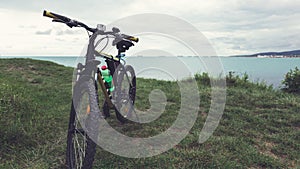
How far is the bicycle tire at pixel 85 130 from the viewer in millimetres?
2703

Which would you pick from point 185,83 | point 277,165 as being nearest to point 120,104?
point 277,165

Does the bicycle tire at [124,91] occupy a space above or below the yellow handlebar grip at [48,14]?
below

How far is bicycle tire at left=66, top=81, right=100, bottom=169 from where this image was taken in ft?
8.87

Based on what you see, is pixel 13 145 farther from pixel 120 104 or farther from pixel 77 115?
pixel 120 104

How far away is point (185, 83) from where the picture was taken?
362 inches

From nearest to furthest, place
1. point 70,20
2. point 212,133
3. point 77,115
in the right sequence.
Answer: point 70,20 < point 77,115 < point 212,133

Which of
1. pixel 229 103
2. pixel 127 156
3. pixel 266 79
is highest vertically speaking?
pixel 266 79

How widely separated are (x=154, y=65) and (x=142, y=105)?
7.82 ft

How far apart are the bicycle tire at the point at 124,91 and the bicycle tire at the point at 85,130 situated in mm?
1262

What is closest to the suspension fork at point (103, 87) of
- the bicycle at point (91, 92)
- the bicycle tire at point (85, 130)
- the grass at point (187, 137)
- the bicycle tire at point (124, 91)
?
the bicycle at point (91, 92)

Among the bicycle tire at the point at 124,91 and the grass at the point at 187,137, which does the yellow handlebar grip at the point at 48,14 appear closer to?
the bicycle tire at the point at 124,91

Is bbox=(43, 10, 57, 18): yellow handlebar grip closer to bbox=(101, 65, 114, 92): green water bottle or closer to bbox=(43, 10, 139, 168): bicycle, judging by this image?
bbox=(43, 10, 139, 168): bicycle

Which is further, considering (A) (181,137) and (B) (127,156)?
(A) (181,137)

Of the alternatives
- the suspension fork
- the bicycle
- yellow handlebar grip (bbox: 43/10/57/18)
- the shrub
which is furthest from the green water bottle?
the shrub
